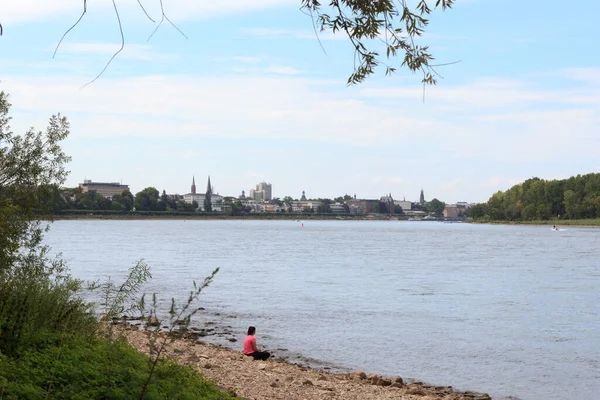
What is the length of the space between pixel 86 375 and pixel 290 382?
325 inches

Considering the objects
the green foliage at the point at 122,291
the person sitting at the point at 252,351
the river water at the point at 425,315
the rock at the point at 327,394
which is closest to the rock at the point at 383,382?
the river water at the point at 425,315

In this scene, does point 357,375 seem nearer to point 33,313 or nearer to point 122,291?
point 122,291

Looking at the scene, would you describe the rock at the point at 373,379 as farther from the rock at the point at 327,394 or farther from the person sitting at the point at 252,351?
the person sitting at the point at 252,351

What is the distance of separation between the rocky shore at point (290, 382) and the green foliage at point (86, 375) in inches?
122

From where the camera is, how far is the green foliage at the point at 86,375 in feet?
26.2

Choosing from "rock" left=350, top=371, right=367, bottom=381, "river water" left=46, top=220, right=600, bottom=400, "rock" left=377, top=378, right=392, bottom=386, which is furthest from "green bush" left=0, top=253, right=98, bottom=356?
"river water" left=46, top=220, right=600, bottom=400

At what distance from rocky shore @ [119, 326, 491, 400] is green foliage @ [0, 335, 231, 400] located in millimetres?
3106

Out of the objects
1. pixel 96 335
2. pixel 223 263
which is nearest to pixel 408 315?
pixel 96 335

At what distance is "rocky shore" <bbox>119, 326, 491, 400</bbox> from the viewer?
48.1 feet

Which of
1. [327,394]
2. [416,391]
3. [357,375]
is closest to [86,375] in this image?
[327,394]

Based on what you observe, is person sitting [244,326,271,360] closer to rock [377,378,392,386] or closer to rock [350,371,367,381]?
rock [350,371,367,381]

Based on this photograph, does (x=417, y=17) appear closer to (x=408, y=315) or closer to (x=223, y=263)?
(x=408, y=315)

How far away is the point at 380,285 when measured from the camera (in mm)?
47844

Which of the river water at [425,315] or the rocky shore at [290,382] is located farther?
the river water at [425,315]
